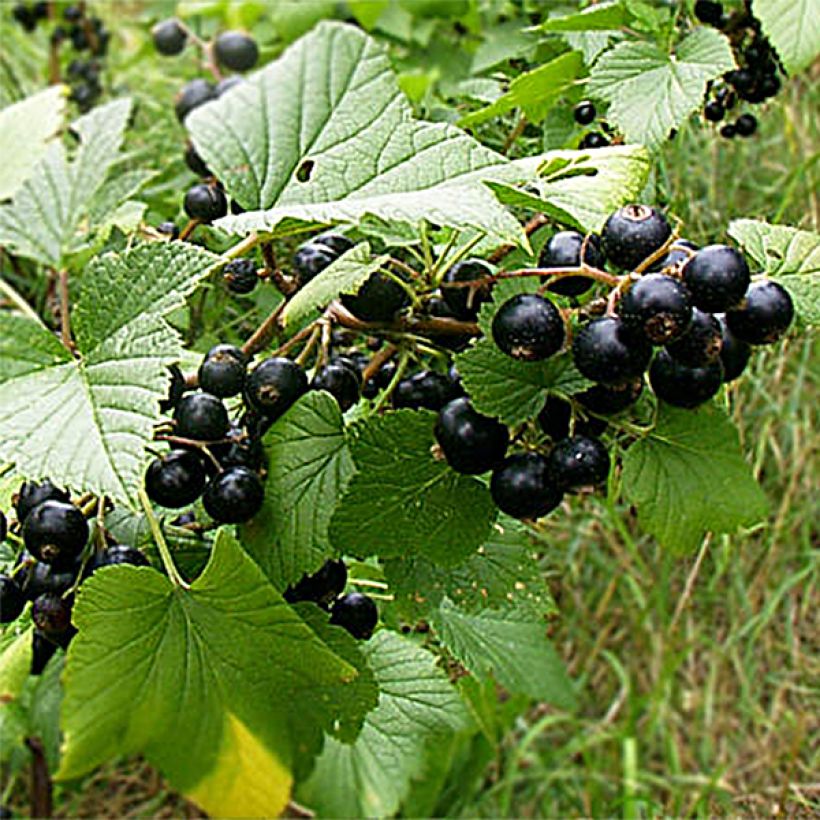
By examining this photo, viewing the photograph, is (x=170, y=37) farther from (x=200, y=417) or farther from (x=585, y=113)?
(x=200, y=417)

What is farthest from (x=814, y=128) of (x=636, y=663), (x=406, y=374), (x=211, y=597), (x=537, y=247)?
(x=211, y=597)

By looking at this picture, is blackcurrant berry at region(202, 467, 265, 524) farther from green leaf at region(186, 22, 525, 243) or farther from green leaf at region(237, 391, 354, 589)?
green leaf at region(186, 22, 525, 243)

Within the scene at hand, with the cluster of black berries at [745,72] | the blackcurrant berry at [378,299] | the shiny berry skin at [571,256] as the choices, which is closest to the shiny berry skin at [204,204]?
the blackcurrant berry at [378,299]

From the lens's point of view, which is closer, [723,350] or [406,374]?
[723,350]

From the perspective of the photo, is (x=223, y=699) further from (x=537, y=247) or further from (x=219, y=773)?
(x=537, y=247)

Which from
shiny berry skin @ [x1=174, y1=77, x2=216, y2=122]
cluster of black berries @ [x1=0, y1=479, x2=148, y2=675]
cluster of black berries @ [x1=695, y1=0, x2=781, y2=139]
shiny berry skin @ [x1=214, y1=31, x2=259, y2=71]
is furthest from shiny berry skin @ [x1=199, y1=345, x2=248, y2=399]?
shiny berry skin @ [x1=214, y1=31, x2=259, y2=71]

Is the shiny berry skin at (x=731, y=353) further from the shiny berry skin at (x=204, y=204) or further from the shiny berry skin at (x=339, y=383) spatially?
the shiny berry skin at (x=204, y=204)

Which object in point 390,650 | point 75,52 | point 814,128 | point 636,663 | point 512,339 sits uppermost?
point 512,339
